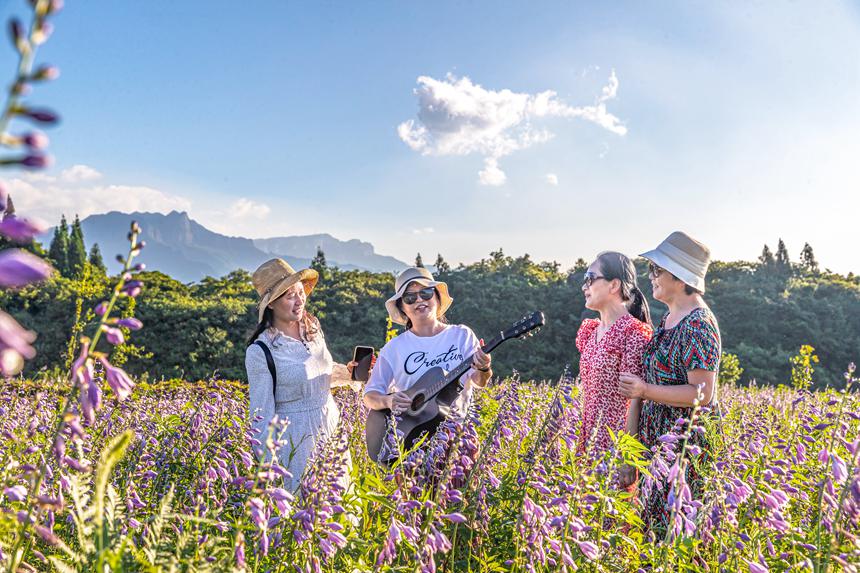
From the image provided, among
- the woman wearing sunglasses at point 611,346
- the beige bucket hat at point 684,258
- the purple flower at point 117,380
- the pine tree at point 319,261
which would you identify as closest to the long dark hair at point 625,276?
the woman wearing sunglasses at point 611,346

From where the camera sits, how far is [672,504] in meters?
1.94

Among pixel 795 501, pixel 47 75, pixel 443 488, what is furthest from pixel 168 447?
pixel 795 501

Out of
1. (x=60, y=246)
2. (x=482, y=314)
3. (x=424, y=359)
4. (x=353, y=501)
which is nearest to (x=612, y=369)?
(x=424, y=359)

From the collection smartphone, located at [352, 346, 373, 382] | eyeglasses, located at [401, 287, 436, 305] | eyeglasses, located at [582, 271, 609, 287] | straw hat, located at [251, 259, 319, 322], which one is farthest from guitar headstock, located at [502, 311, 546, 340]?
straw hat, located at [251, 259, 319, 322]

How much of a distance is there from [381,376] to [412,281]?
0.73 metres

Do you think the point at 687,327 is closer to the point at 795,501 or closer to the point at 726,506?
the point at 795,501

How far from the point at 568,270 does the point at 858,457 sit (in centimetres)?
1948

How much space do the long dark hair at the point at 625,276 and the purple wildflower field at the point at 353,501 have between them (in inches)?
46.3

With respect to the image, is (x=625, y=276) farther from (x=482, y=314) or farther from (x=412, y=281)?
(x=482, y=314)

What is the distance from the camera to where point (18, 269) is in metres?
0.91

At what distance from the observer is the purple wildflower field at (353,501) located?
3.95 feet

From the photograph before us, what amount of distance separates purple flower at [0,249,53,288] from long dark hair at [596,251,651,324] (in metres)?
3.77

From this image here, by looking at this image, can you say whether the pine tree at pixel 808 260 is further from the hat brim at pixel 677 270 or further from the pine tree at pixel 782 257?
the hat brim at pixel 677 270

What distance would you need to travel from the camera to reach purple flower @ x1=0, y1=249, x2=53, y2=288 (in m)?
0.91
